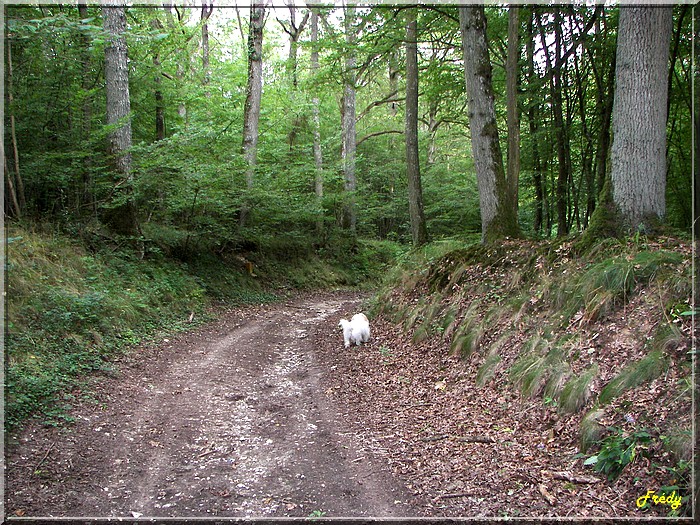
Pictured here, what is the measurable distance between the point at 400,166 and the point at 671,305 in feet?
63.1

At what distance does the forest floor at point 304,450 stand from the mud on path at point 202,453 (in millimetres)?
17

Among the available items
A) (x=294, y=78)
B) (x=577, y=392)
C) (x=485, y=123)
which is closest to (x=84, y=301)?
(x=577, y=392)

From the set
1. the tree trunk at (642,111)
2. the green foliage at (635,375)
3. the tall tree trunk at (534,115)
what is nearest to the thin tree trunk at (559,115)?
the tall tree trunk at (534,115)

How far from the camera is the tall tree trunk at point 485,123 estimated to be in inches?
368

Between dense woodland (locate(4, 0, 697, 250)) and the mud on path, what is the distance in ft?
15.5

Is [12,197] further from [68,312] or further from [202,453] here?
[202,453]

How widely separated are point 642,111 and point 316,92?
8.01 metres

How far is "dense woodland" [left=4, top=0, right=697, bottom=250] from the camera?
26.3 ft

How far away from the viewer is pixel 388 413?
228 inches

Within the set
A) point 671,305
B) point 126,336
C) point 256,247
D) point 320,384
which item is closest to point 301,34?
point 256,247

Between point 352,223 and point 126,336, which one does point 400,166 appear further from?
point 126,336
